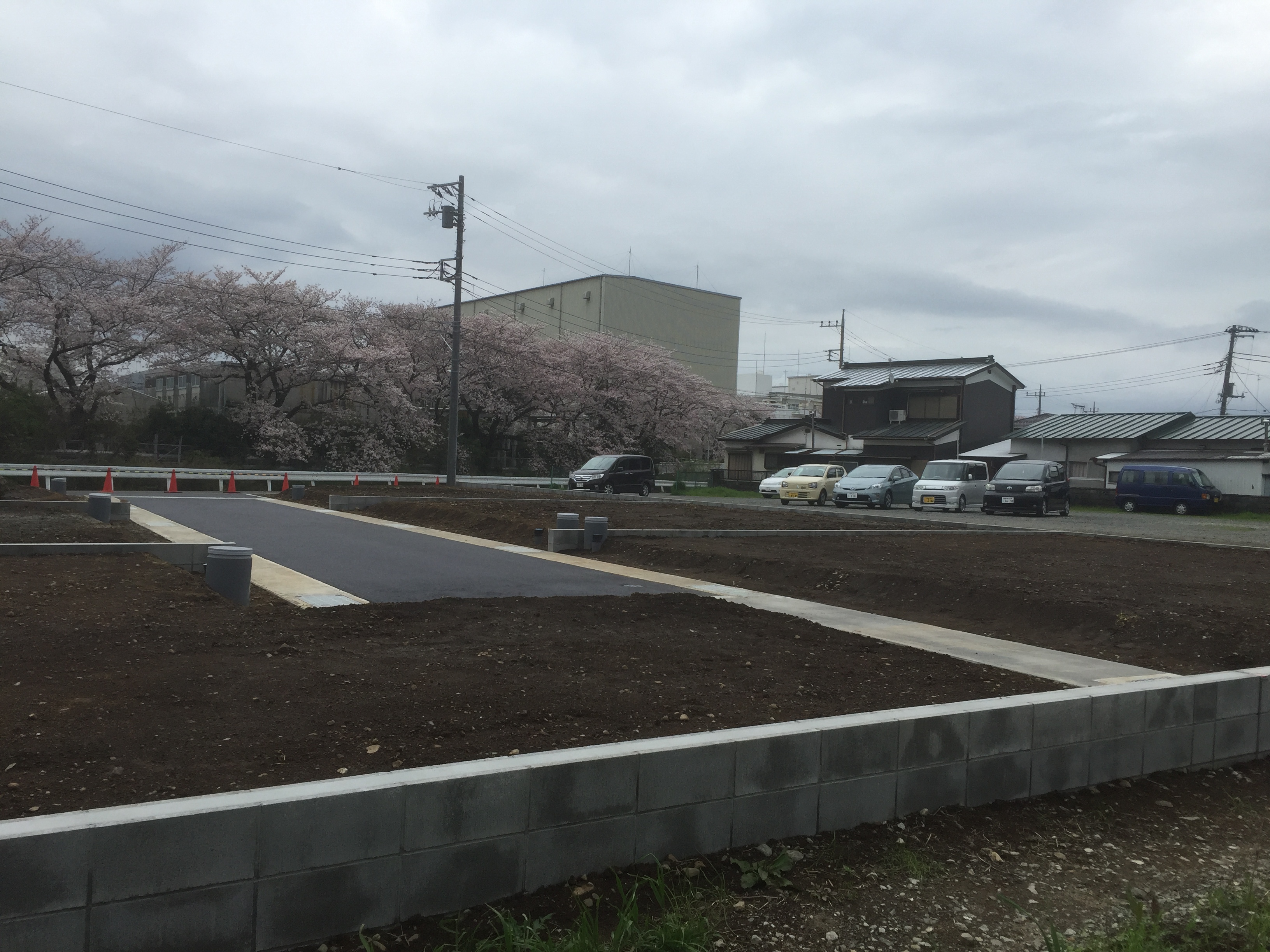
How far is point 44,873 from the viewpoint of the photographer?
112 inches

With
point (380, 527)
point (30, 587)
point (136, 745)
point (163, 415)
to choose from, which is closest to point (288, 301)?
point (163, 415)

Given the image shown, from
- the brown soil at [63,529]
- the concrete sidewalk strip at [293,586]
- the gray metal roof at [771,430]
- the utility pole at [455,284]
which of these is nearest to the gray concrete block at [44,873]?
the concrete sidewalk strip at [293,586]

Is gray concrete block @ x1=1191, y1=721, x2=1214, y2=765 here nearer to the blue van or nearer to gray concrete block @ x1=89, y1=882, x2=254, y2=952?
gray concrete block @ x1=89, y1=882, x2=254, y2=952

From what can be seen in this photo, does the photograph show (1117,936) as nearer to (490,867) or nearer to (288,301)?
(490,867)

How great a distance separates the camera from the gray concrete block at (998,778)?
4.66m

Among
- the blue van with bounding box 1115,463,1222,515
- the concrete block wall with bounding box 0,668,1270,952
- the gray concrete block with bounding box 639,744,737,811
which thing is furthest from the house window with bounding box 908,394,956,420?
the gray concrete block with bounding box 639,744,737,811

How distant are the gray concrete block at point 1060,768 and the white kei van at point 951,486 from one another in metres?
25.9

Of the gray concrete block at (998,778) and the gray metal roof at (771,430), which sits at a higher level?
the gray metal roof at (771,430)

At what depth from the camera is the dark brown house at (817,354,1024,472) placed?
158ft

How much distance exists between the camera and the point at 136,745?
4.08 m

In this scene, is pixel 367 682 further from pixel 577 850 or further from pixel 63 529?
pixel 63 529

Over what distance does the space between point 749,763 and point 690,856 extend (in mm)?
439

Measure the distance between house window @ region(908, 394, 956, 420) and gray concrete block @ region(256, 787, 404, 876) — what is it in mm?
48450

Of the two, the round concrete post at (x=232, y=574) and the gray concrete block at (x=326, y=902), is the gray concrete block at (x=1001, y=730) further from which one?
the round concrete post at (x=232, y=574)
